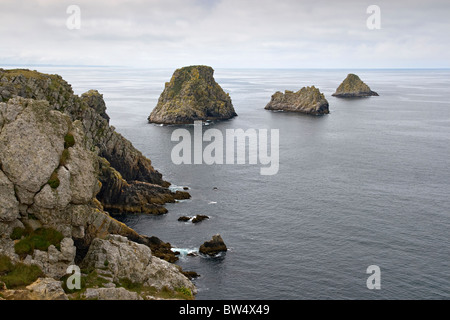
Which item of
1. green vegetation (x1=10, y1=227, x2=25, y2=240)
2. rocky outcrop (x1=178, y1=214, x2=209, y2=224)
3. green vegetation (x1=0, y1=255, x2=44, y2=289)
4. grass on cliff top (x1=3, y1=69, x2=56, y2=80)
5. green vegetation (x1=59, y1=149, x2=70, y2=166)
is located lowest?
rocky outcrop (x1=178, y1=214, x2=209, y2=224)

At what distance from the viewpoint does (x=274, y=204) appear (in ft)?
330

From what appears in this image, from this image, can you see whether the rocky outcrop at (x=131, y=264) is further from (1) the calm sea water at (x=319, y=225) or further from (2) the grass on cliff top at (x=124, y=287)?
(1) the calm sea water at (x=319, y=225)

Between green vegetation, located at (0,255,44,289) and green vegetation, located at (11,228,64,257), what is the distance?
6.05 feet

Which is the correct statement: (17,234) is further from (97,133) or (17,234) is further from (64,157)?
(97,133)

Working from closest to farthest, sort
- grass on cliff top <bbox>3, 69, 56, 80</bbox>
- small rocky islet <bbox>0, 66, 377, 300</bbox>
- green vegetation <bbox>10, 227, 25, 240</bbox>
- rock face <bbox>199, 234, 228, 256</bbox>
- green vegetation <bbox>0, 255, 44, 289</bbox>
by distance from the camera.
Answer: green vegetation <bbox>0, 255, 44, 289</bbox>, small rocky islet <bbox>0, 66, 377, 300</bbox>, green vegetation <bbox>10, 227, 25, 240</bbox>, rock face <bbox>199, 234, 228, 256</bbox>, grass on cliff top <bbox>3, 69, 56, 80</bbox>

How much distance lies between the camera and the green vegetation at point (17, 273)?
44844 millimetres

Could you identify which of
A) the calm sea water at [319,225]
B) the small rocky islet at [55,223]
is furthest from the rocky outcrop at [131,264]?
the calm sea water at [319,225]

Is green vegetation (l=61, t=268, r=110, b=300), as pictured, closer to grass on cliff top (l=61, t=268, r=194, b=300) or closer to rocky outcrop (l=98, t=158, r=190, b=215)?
grass on cliff top (l=61, t=268, r=194, b=300)

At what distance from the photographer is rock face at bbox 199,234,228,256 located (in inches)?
2968

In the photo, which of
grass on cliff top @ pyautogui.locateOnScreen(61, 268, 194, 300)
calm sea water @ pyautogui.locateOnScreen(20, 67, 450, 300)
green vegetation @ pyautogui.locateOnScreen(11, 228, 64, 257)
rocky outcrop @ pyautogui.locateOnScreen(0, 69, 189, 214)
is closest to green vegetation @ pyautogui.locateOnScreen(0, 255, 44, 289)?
green vegetation @ pyautogui.locateOnScreen(11, 228, 64, 257)

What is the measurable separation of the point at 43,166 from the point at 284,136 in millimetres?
143296

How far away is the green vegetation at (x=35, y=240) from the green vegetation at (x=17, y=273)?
1844 millimetres

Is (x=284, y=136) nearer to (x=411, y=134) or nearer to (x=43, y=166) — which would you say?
(x=411, y=134)
